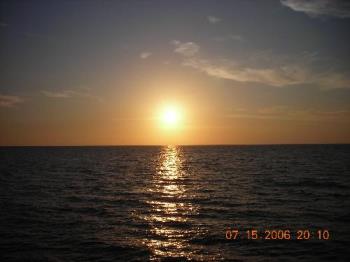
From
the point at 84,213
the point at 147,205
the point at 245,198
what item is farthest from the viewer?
the point at 245,198

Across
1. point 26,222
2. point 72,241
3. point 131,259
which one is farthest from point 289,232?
point 26,222

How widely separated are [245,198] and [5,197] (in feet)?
81.3

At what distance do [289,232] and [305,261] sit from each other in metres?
4.61

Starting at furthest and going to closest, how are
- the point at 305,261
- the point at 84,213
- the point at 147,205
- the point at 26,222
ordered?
the point at 147,205, the point at 84,213, the point at 26,222, the point at 305,261

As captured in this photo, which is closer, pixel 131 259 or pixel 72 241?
pixel 131 259

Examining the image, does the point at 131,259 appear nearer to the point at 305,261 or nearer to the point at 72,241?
the point at 72,241

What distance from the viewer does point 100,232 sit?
66.2 feet
